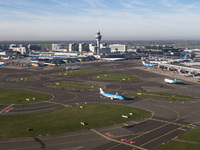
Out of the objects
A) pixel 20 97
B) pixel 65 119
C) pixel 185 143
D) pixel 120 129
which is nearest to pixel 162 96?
pixel 120 129

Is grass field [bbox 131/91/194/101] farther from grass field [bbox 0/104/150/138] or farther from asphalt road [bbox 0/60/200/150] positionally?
grass field [bbox 0/104/150/138]

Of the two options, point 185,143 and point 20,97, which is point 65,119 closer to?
point 185,143

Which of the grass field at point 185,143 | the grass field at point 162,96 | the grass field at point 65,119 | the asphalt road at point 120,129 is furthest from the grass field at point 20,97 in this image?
the grass field at point 185,143

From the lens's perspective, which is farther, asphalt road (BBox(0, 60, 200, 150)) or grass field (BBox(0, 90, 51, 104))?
grass field (BBox(0, 90, 51, 104))

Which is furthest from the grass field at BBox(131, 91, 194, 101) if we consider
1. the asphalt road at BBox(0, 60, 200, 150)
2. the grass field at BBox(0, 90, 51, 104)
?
the grass field at BBox(0, 90, 51, 104)

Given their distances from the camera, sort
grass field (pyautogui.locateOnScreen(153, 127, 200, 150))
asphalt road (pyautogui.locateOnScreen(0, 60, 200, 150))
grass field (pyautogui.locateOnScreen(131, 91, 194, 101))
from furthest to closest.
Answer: grass field (pyautogui.locateOnScreen(131, 91, 194, 101)) → asphalt road (pyautogui.locateOnScreen(0, 60, 200, 150)) → grass field (pyautogui.locateOnScreen(153, 127, 200, 150))

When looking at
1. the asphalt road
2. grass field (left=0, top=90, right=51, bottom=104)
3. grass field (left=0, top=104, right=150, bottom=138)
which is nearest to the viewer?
the asphalt road

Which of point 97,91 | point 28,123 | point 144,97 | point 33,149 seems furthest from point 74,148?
point 97,91
